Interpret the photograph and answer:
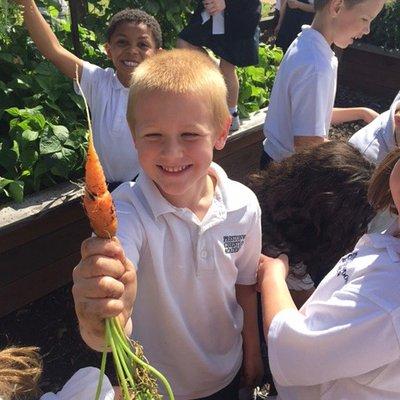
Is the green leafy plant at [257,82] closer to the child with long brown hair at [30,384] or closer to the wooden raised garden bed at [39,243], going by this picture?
the wooden raised garden bed at [39,243]

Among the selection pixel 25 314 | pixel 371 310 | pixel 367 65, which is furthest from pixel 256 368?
pixel 367 65

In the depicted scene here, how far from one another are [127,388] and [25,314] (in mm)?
2169

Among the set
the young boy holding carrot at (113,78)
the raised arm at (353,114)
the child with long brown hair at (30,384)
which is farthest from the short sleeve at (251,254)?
the raised arm at (353,114)

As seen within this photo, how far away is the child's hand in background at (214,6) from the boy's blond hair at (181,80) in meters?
2.60

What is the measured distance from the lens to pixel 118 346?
3.62ft

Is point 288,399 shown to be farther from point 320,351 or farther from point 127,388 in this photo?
point 127,388

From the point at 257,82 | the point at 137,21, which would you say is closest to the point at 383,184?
the point at 137,21

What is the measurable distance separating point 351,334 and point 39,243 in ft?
6.90

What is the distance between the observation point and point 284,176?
2.00m

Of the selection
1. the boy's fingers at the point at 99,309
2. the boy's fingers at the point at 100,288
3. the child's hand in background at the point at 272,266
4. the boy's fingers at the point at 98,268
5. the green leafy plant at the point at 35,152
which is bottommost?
the green leafy plant at the point at 35,152

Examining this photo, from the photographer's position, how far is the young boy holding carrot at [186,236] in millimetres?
1436

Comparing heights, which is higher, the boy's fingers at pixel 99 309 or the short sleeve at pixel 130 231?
the boy's fingers at pixel 99 309

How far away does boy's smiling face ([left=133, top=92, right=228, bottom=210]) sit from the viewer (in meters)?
1.42

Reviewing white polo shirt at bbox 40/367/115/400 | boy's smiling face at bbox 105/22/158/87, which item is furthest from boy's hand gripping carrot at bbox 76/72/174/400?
boy's smiling face at bbox 105/22/158/87
